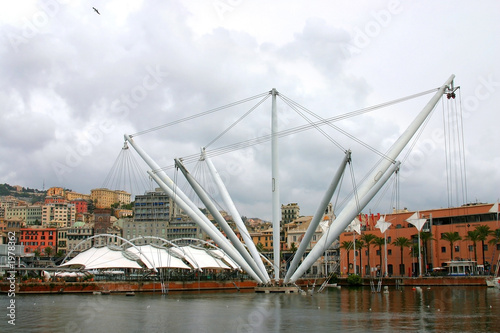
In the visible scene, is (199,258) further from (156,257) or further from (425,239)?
(425,239)

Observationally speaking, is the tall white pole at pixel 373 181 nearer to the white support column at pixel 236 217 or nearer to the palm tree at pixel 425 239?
the white support column at pixel 236 217

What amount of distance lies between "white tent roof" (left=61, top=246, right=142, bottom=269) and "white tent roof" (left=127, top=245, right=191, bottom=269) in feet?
4.94

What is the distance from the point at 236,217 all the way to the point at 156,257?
17.9 metres

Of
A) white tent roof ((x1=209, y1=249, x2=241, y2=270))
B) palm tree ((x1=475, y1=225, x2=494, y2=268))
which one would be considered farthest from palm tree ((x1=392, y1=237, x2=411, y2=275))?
white tent roof ((x1=209, y1=249, x2=241, y2=270))

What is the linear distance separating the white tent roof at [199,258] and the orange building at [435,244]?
29.0 meters

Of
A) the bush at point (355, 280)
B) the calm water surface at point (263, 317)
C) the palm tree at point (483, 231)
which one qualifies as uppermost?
the palm tree at point (483, 231)

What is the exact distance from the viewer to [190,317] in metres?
38.9

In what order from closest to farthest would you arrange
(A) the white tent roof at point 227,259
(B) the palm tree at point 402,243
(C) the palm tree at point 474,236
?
1. (C) the palm tree at point 474,236
2. (A) the white tent roof at point 227,259
3. (B) the palm tree at point 402,243

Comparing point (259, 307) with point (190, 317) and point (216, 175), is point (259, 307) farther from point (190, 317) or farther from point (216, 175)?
point (216, 175)

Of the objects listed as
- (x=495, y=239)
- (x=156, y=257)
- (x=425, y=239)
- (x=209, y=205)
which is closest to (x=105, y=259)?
(x=156, y=257)

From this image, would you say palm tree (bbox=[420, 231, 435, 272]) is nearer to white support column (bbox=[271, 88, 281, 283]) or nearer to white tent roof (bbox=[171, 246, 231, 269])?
white tent roof (bbox=[171, 246, 231, 269])

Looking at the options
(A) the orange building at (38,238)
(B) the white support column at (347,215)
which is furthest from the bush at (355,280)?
(A) the orange building at (38,238)

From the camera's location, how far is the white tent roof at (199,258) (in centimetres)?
8206

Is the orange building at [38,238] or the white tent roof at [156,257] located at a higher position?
the orange building at [38,238]
